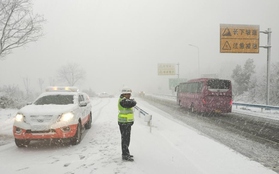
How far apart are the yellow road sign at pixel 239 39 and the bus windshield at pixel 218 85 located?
14.4ft

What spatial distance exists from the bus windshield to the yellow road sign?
4.37 meters

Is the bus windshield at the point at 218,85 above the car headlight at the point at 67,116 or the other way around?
above

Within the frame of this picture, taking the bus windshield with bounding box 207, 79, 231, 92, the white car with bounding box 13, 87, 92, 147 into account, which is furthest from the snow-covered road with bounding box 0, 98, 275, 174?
the bus windshield with bounding box 207, 79, 231, 92

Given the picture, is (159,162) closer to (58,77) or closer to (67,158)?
(67,158)

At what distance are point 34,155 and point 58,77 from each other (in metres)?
66.4

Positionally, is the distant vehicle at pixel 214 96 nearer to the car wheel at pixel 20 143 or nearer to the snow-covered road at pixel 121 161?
the snow-covered road at pixel 121 161

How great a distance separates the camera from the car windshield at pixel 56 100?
8.94 meters

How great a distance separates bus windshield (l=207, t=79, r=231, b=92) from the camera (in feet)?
60.2

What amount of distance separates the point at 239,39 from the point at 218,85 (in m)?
5.95

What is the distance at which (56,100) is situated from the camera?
29.8ft

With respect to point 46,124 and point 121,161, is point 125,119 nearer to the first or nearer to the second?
point 121,161

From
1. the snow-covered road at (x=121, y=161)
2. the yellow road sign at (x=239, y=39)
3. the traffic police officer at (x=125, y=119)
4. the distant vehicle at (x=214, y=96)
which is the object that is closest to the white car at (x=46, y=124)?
the snow-covered road at (x=121, y=161)

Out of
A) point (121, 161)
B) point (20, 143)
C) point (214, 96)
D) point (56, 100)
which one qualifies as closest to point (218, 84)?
point (214, 96)

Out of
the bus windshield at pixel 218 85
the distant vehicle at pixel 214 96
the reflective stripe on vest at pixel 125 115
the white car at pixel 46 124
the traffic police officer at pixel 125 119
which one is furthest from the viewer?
the bus windshield at pixel 218 85
